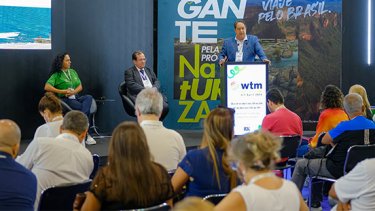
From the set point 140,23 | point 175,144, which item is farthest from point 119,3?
point 175,144

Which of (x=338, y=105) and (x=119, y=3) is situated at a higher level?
(x=119, y=3)

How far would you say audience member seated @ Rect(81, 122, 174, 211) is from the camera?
3635mm

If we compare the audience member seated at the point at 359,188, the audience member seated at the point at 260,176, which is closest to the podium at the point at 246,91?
the audience member seated at the point at 359,188

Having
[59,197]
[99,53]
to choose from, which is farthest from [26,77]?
[59,197]

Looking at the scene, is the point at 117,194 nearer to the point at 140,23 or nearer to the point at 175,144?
the point at 175,144

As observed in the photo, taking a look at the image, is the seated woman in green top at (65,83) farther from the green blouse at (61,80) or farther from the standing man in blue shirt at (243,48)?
Answer: the standing man in blue shirt at (243,48)

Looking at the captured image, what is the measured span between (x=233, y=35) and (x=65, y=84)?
3295 mm

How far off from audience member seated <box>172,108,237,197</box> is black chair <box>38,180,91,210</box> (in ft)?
2.00

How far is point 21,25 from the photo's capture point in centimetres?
968

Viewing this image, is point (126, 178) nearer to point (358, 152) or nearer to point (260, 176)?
point (260, 176)

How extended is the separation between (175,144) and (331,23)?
7.34 metres

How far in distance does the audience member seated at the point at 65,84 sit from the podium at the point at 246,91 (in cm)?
263

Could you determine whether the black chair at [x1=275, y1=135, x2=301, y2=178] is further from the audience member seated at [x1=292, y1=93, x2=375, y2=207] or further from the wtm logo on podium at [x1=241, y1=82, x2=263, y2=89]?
the wtm logo on podium at [x1=241, y1=82, x2=263, y2=89]

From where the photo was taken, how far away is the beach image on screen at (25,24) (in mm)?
9492
